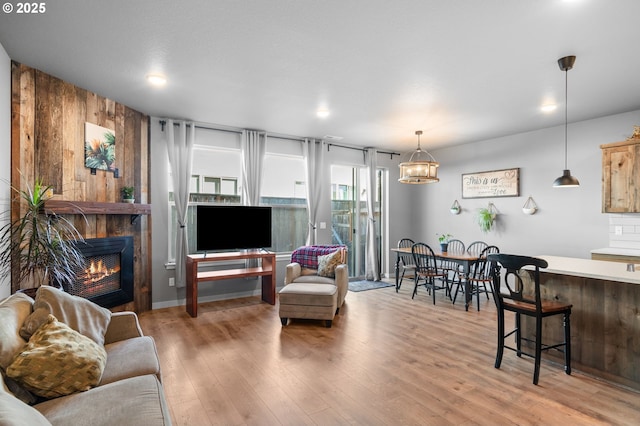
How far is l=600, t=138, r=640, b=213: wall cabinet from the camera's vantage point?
4.05 meters

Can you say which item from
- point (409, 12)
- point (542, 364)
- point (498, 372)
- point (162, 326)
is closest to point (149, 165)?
point (162, 326)

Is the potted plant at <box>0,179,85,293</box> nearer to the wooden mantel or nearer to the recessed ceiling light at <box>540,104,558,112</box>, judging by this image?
the wooden mantel

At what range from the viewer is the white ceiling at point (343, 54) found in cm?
228

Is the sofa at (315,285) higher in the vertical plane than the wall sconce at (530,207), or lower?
lower

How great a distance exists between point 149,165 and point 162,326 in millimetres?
2255

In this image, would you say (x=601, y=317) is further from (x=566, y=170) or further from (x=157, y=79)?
(x=157, y=79)

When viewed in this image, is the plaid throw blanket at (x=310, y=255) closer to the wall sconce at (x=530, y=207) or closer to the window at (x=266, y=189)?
the window at (x=266, y=189)

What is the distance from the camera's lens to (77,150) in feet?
12.1

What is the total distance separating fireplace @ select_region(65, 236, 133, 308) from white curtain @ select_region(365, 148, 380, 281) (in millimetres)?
4278

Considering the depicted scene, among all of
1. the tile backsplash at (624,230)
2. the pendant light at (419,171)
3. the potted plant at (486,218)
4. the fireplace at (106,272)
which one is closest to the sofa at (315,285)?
the pendant light at (419,171)

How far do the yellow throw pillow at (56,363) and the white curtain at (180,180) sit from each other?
300cm

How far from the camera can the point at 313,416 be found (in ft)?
7.22

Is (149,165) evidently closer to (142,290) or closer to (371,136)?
(142,290)

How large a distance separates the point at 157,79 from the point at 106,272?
95.1 inches
